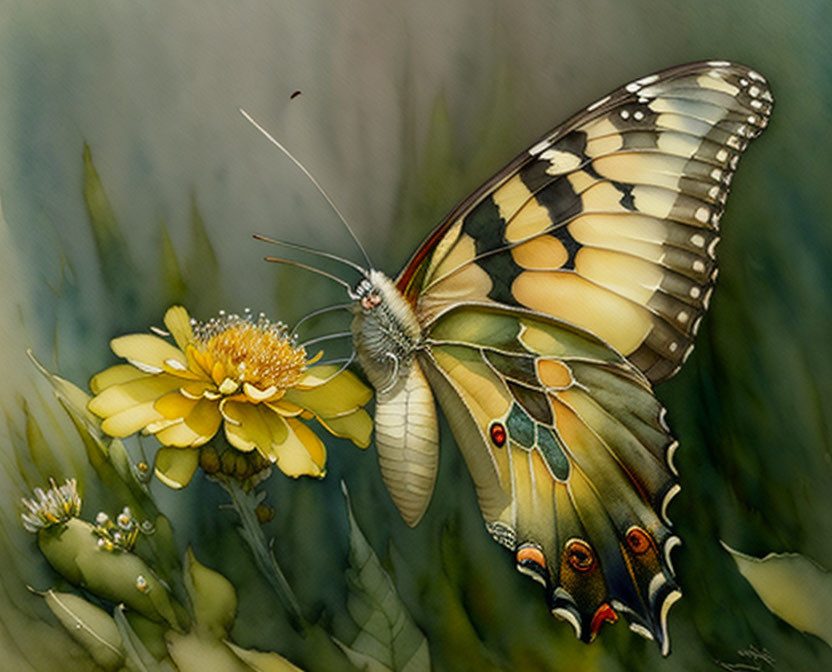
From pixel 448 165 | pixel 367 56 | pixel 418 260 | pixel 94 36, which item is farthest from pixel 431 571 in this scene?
pixel 94 36

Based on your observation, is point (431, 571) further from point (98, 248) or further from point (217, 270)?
point (98, 248)

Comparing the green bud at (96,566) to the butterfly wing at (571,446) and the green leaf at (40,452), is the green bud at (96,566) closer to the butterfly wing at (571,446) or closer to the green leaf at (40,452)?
the green leaf at (40,452)

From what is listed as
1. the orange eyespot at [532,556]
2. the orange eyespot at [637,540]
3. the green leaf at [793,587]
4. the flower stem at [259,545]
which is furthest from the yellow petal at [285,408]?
the green leaf at [793,587]

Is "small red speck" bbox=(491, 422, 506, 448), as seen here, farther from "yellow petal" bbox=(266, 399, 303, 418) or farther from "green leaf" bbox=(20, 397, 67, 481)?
"green leaf" bbox=(20, 397, 67, 481)

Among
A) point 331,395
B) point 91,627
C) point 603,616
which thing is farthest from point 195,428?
point 603,616

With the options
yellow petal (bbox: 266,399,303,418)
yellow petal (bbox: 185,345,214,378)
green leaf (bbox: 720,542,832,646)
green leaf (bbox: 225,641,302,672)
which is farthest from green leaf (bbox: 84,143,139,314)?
green leaf (bbox: 720,542,832,646)

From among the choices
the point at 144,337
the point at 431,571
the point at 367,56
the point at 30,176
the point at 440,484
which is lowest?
the point at 431,571

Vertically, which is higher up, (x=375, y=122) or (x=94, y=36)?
(x=94, y=36)
